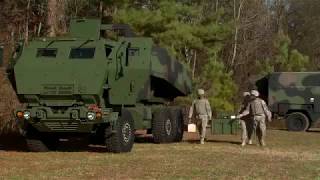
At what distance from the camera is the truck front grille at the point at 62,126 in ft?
52.4

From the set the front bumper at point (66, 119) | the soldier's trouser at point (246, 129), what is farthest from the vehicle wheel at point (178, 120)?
the front bumper at point (66, 119)

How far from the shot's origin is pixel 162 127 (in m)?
20.0

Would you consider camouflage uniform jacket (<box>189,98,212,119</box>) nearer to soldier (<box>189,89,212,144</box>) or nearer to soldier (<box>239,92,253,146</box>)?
soldier (<box>189,89,212,144</box>)

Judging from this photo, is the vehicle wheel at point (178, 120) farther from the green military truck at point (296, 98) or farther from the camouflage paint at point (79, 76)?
the green military truck at point (296, 98)

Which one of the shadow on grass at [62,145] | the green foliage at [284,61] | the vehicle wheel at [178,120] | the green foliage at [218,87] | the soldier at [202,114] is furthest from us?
the green foliage at [284,61]

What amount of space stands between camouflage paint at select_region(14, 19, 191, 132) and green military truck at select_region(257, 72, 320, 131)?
1405 centimetres

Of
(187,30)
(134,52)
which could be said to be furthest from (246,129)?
(187,30)

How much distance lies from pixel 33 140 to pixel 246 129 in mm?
6195

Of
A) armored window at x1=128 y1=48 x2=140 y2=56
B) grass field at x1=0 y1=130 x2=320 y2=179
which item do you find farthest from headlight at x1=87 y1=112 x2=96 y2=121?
armored window at x1=128 y1=48 x2=140 y2=56

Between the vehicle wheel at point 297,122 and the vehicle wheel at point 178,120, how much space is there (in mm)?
10125

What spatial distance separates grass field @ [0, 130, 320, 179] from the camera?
40.4ft

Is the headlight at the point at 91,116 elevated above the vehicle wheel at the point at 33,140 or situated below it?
above

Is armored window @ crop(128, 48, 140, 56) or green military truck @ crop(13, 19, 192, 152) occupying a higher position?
armored window @ crop(128, 48, 140, 56)

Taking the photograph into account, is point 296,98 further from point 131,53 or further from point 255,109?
point 131,53
